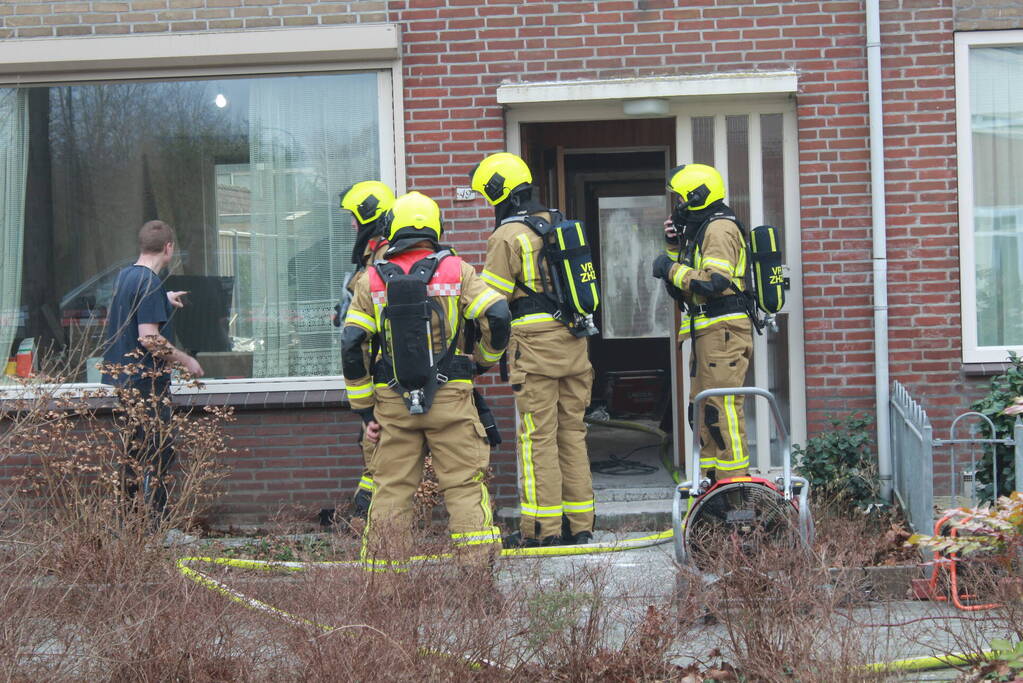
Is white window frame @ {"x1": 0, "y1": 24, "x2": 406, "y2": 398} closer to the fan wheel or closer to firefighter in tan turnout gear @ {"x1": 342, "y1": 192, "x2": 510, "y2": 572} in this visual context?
firefighter in tan turnout gear @ {"x1": 342, "y1": 192, "x2": 510, "y2": 572}

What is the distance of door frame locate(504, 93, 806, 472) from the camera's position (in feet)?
26.2

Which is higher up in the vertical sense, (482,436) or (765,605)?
(482,436)

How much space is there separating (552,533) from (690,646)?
252 centimetres

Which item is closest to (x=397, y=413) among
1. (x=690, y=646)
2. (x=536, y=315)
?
(x=536, y=315)

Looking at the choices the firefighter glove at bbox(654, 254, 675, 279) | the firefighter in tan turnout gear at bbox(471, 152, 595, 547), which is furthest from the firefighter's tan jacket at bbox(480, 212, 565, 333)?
the firefighter glove at bbox(654, 254, 675, 279)

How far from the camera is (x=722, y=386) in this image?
720 cm

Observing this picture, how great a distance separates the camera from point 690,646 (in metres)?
4.44

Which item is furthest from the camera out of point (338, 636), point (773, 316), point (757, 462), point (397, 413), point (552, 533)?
point (757, 462)

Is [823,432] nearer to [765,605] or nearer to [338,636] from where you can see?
[765,605]

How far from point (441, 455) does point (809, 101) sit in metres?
3.52

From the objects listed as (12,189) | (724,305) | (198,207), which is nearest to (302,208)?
(198,207)

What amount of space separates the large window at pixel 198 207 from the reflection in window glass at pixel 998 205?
3.91 metres

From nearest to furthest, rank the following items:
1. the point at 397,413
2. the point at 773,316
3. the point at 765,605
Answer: the point at 765,605 < the point at 397,413 < the point at 773,316

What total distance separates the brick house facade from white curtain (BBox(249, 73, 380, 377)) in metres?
0.37
